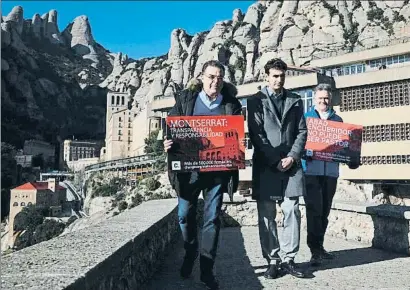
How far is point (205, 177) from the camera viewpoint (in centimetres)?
438

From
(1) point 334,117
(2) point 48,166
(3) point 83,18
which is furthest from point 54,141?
(1) point 334,117

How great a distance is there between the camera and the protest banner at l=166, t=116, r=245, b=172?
4.30m

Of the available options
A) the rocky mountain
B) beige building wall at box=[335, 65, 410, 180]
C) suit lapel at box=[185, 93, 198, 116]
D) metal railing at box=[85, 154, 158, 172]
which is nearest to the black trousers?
suit lapel at box=[185, 93, 198, 116]

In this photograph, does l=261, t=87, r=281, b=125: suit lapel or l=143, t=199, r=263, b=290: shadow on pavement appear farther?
l=261, t=87, r=281, b=125: suit lapel

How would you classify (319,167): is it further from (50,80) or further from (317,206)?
(50,80)

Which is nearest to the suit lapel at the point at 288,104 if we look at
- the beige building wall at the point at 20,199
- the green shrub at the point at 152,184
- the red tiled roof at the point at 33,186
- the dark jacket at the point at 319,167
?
the dark jacket at the point at 319,167

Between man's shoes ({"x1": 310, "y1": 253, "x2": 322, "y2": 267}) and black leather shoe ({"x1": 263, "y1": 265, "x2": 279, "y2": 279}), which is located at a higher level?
black leather shoe ({"x1": 263, "y1": 265, "x2": 279, "y2": 279})

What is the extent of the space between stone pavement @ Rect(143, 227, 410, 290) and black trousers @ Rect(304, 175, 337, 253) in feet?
0.99

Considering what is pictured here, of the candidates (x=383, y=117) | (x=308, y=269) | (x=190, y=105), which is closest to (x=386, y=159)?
(x=383, y=117)

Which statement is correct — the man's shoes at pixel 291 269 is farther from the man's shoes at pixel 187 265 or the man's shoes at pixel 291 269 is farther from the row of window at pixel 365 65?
the row of window at pixel 365 65

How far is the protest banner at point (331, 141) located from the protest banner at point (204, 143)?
172cm

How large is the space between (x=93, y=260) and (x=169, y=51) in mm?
108404

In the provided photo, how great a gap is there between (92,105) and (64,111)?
35.8ft

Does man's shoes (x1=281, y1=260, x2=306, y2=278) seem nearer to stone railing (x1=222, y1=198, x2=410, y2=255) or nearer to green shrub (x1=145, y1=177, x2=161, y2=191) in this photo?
stone railing (x1=222, y1=198, x2=410, y2=255)
